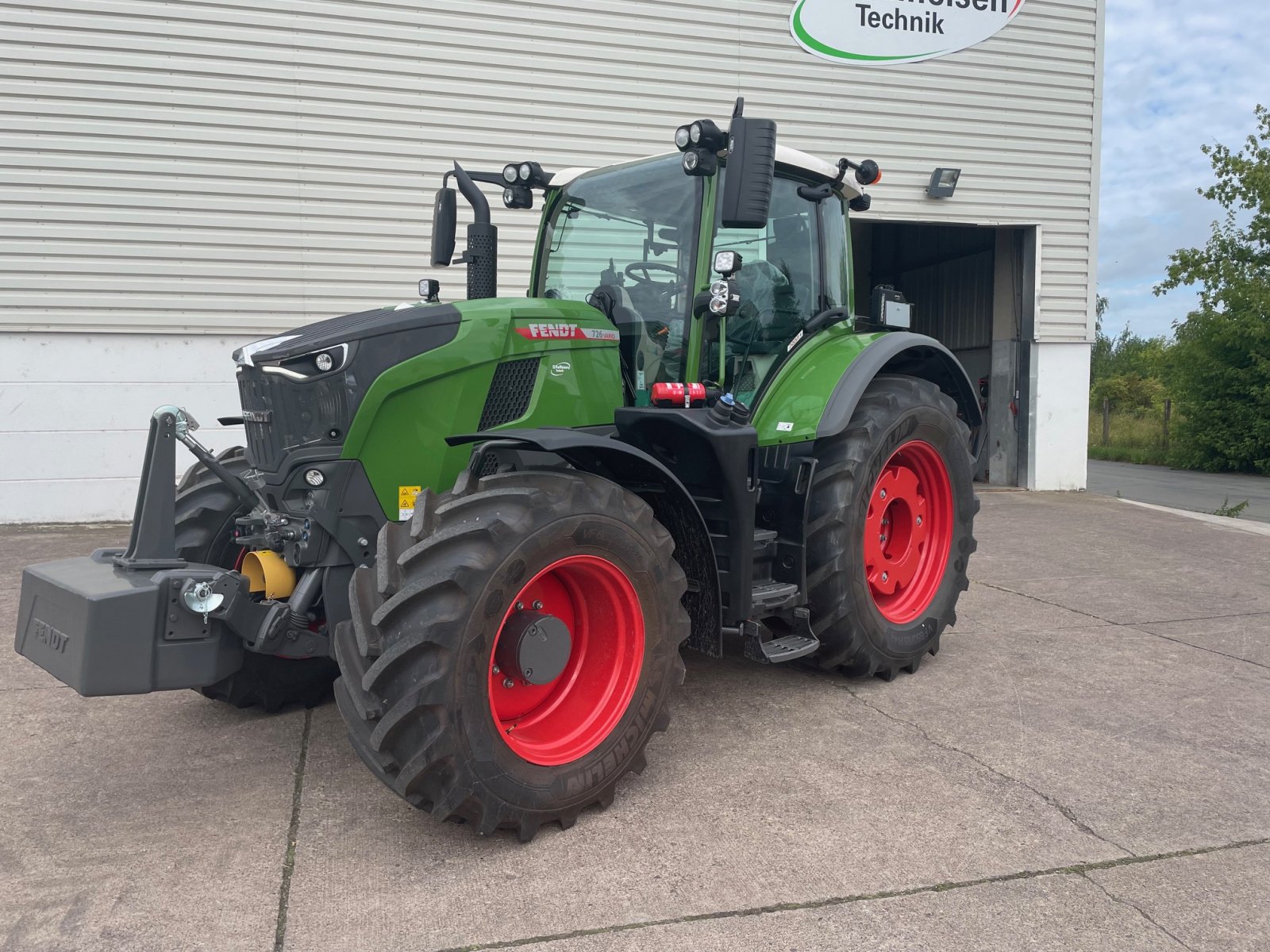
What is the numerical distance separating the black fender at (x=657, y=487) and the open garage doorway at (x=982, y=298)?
669 centimetres

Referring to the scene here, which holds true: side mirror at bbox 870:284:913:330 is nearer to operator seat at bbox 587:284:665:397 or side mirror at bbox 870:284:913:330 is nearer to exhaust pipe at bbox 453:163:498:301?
operator seat at bbox 587:284:665:397

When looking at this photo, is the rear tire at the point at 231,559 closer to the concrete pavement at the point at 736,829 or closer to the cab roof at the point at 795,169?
the concrete pavement at the point at 736,829

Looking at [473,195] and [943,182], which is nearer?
[473,195]

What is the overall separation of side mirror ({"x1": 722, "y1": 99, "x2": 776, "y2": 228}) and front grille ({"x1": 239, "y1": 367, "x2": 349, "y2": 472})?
1.46 metres

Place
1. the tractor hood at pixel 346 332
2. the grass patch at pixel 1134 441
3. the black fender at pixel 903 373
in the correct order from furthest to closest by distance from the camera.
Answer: the grass patch at pixel 1134 441, the black fender at pixel 903 373, the tractor hood at pixel 346 332

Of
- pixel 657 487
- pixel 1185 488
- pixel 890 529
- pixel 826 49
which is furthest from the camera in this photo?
pixel 1185 488

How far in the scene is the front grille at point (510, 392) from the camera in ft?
11.0

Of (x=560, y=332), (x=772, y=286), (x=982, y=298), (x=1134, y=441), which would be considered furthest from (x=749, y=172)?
(x=1134, y=441)

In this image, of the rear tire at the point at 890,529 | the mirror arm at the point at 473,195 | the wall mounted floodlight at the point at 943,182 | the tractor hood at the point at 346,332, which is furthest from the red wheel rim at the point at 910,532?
the wall mounted floodlight at the point at 943,182

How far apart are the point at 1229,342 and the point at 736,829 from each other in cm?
1797

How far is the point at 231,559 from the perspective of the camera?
3.65m

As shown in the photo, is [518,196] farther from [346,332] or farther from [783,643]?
[783,643]

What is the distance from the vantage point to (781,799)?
3160mm

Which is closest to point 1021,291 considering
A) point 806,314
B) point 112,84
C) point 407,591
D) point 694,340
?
A: point 806,314
